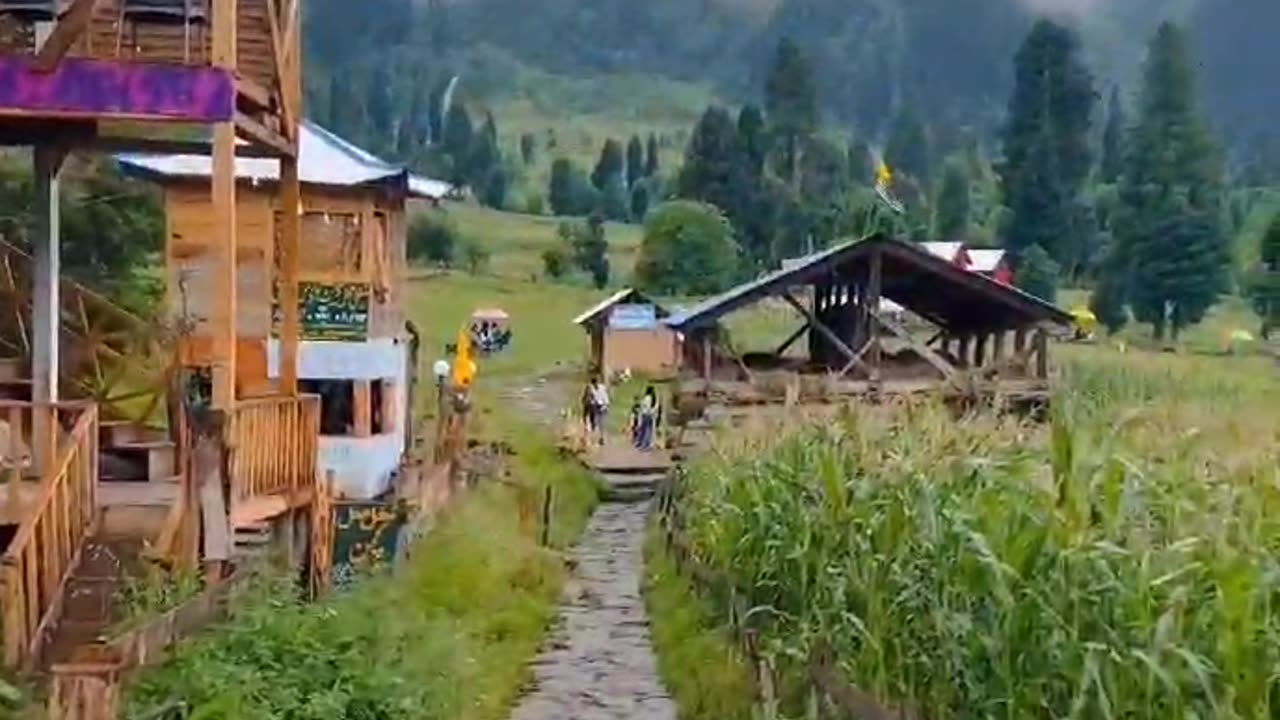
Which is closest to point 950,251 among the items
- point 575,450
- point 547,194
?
point 575,450

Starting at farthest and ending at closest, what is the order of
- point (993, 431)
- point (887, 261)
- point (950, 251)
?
point (950, 251), point (887, 261), point (993, 431)

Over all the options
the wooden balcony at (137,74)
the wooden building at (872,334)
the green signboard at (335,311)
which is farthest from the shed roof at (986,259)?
the wooden balcony at (137,74)

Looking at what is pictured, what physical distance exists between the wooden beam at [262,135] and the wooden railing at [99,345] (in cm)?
286

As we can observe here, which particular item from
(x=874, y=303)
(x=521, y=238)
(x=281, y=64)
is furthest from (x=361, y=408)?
(x=521, y=238)

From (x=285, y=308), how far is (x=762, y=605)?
423 cm

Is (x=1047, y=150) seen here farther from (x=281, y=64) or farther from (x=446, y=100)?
(x=446, y=100)

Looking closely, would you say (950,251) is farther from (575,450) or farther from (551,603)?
(551,603)

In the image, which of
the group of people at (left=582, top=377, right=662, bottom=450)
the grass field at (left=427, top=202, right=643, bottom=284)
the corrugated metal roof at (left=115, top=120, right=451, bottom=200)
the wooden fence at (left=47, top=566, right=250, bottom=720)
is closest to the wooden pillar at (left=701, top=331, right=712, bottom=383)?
the group of people at (left=582, top=377, right=662, bottom=450)

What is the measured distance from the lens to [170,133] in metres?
14.9

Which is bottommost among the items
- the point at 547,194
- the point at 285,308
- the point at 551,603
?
the point at 551,603

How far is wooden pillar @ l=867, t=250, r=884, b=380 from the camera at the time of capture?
27.6m

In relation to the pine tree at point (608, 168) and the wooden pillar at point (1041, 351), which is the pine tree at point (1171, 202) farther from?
the pine tree at point (608, 168)

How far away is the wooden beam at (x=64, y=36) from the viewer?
37.1 feet

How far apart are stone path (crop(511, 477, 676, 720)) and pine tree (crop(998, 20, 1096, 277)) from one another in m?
51.0
